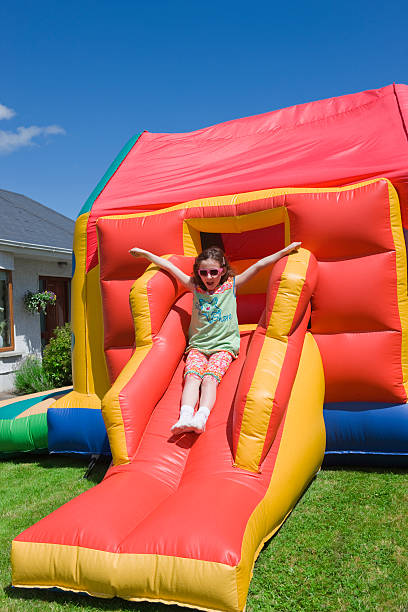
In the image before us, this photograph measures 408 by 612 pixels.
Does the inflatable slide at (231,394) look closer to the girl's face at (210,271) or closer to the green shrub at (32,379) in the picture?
the girl's face at (210,271)

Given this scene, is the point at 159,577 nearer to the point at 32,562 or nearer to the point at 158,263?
the point at 32,562

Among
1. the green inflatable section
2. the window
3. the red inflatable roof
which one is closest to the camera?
the red inflatable roof

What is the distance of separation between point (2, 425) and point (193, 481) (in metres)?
2.63

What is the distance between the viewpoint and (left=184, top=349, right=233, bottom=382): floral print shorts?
3.75m

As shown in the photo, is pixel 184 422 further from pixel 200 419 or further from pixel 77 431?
pixel 77 431

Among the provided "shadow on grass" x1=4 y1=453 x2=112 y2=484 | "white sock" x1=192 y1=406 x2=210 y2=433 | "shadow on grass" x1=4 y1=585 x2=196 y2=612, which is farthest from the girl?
"shadow on grass" x1=4 y1=585 x2=196 y2=612

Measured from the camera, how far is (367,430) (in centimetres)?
397

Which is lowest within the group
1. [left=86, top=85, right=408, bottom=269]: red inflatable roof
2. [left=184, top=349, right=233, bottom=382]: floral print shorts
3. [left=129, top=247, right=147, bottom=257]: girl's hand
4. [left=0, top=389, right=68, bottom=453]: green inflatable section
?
[left=0, top=389, right=68, bottom=453]: green inflatable section

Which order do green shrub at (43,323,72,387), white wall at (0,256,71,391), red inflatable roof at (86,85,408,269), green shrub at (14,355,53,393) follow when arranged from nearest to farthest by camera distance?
red inflatable roof at (86,85,408,269) → green shrub at (43,323,72,387) → green shrub at (14,355,53,393) → white wall at (0,256,71,391)

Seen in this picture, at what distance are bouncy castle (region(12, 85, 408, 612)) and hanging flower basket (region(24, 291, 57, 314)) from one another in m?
4.61

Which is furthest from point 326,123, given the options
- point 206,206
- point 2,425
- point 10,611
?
point 10,611

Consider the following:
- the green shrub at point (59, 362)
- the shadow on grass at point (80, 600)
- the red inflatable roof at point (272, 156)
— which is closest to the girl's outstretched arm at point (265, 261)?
the red inflatable roof at point (272, 156)

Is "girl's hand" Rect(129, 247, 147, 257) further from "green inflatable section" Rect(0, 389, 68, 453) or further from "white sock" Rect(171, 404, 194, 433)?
"green inflatable section" Rect(0, 389, 68, 453)

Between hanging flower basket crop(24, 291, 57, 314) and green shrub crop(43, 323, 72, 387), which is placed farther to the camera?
hanging flower basket crop(24, 291, 57, 314)
